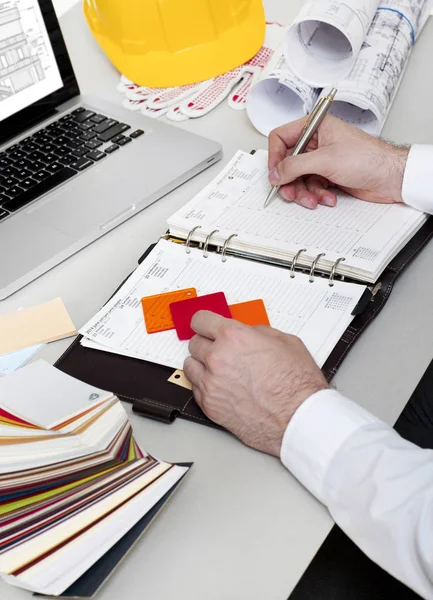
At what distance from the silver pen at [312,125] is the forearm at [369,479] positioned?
1.30 feet

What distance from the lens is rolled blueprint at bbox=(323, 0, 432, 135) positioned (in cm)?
108

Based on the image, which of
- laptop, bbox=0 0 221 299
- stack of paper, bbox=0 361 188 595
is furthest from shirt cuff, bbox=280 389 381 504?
laptop, bbox=0 0 221 299

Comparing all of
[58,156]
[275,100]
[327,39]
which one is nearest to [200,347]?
[58,156]

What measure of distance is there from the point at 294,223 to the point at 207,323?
0.86 ft

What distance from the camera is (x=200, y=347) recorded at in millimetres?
737

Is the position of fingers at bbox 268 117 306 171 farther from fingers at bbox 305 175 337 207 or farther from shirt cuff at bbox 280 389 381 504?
shirt cuff at bbox 280 389 381 504

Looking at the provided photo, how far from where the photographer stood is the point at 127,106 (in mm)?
1266

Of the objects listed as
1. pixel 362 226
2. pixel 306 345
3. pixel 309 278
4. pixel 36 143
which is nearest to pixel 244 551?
pixel 306 345

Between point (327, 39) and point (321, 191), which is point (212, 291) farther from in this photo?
point (327, 39)

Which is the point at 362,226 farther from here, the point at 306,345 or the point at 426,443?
the point at 426,443

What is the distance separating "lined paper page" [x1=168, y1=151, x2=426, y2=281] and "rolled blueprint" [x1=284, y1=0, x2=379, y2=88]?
260mm

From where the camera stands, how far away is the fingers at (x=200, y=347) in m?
0.73

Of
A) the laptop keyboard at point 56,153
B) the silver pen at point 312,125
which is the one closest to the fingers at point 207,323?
the silver pen at point 312,125

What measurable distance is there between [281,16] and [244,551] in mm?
1319
